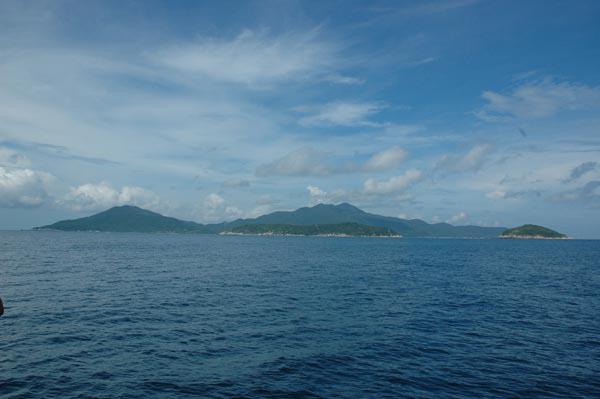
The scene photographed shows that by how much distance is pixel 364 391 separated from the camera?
27594 mm

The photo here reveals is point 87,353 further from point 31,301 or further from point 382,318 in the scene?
point 382,318

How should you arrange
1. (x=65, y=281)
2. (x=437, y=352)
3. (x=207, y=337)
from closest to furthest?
(x=437, y=352)
(x=207, y=337)
(x=65, y=281)

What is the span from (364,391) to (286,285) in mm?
49119

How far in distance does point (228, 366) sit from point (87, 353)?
1337 cm

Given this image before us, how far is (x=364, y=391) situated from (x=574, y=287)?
77.0 metres


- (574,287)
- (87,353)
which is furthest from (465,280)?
(87,353)

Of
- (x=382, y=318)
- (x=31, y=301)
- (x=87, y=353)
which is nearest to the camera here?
(x=87, y=353)

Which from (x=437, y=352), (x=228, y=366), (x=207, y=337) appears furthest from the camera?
(x=207, y=337)

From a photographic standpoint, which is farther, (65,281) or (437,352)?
(65,281)

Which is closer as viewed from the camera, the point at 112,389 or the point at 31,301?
the point at 112,389

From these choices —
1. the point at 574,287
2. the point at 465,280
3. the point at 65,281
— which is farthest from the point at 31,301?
the point at 574,287

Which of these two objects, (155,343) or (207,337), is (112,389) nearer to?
(155,343)

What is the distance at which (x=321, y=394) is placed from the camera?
2683 centimetres

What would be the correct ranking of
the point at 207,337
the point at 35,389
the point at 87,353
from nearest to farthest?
the point at 35,389 < the point at 87,353 < the point at 207,337
